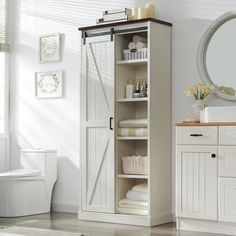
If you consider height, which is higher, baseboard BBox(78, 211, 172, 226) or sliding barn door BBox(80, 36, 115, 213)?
sliding barn door BBox(80, 36, 115, 213)

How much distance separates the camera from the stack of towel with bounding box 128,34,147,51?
5.71m

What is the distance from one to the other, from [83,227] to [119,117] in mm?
1103

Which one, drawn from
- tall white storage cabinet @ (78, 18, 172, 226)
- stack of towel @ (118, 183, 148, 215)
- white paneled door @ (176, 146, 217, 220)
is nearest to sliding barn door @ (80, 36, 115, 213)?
tall white storage cabinet @ (78, 18, 172, 226)

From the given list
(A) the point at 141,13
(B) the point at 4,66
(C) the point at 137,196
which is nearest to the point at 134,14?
(A) the point at 141,13

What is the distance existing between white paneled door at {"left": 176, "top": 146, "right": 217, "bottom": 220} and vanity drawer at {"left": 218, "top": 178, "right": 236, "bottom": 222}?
5 centimetres

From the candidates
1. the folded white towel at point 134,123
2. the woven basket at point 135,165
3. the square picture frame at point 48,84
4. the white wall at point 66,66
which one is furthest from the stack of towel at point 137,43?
the square picture frame at point 48,84

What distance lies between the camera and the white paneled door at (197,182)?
5082 millimetres

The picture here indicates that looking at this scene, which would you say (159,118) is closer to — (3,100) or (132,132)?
(132,132)

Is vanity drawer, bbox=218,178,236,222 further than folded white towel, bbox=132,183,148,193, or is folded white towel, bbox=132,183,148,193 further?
folded white towel, bbox=132,183,148,193

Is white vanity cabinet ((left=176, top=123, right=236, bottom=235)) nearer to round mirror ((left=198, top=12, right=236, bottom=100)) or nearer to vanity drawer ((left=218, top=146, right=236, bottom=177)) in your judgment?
vanity drawer ((left=218, top=146, right=236, bottom=177))

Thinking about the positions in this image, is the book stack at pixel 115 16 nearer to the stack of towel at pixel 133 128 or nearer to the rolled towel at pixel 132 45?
the rolled towel at pixel 132 45

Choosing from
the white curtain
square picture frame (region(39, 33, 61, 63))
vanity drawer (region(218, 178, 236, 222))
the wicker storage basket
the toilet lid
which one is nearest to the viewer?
vanity drawer (region(218, 178, 236, 222))

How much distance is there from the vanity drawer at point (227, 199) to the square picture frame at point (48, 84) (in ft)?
7.70

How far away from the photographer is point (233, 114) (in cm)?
505
